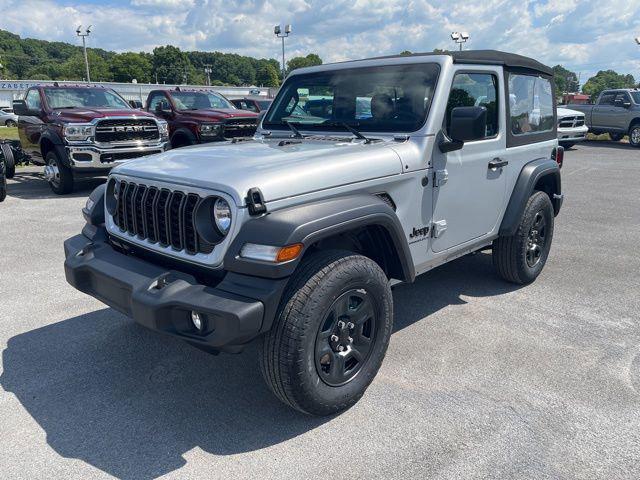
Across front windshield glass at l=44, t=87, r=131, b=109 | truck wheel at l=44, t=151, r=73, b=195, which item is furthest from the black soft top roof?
front windshield glass at l=44, t=87, r=131, b=109

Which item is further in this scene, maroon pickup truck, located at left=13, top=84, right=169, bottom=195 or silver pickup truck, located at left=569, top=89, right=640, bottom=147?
silver pickup truck, located at left=569, top=89, right=640, bottom=147

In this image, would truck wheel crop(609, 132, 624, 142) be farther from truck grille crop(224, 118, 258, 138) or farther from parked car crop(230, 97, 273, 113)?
truck grille crop(224, 118, 258, 138)

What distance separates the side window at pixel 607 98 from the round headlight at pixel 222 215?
1970 cm

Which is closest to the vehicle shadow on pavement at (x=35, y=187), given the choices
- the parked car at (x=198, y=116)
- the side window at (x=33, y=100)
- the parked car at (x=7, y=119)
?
the side window at (x=33, y=100)

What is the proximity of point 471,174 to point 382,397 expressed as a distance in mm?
1782

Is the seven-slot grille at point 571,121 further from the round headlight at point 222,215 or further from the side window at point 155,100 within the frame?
the round headlight at point 222,215

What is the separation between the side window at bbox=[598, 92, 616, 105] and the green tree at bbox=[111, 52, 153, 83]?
100 meters

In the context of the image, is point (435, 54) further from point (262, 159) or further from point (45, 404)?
point (45, 404)

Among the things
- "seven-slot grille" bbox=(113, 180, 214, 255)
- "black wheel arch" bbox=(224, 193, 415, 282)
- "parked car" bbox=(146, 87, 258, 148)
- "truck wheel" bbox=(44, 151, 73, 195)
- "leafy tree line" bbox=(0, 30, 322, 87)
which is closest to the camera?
"black wheel arch" bbox=(224, 193, 415, 282)

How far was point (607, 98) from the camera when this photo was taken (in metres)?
19.0

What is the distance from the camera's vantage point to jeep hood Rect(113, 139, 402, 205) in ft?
9.12

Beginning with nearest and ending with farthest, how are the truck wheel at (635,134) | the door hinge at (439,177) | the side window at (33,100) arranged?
the door hinge at (439,177) → the side window at (33,100) → the truck wheel at (635,134)

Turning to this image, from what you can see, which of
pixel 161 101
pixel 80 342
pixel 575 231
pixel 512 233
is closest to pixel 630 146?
pixel 575 231

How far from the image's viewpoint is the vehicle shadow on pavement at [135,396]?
2836 millimetres
